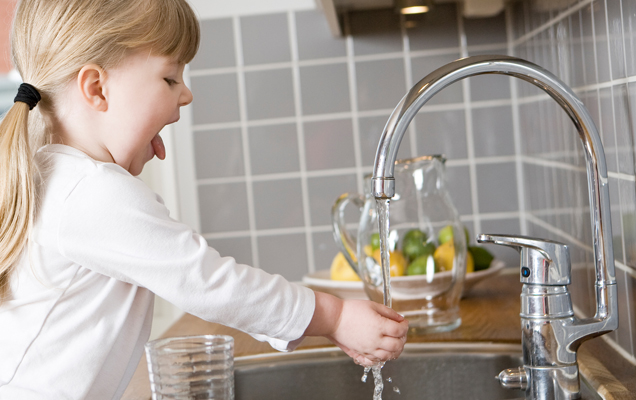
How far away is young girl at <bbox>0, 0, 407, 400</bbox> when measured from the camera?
0.68 metres

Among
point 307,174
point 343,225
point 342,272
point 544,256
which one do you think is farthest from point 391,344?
point 307,174

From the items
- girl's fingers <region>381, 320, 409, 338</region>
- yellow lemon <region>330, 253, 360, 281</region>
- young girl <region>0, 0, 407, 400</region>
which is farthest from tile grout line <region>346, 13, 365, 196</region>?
girl's fingers <region>381, 320, 409, 338</region>

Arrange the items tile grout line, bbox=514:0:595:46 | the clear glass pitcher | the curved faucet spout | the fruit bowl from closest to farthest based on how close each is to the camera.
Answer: the curved faucet spout
tile grout line, bbox=514:0:595:46
the clear glass pitcher
the fruit bowl

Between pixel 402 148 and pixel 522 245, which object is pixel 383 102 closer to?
pixel 402 148

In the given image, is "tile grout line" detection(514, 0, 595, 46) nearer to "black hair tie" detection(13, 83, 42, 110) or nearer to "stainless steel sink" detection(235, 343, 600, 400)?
"stainless steel sink" detection(235, 343, 600, 400)

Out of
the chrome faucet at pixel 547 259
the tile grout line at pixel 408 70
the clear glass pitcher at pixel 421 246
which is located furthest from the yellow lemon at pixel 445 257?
the tile grout line at pixel 408 70

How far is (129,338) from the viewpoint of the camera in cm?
77

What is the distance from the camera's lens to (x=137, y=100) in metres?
0.76

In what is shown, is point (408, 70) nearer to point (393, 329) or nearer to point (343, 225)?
point (343, 225)

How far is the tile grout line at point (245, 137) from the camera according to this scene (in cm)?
142

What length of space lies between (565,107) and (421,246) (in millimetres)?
412

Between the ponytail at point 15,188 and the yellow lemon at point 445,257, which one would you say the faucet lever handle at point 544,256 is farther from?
the ponytail at point 15,188

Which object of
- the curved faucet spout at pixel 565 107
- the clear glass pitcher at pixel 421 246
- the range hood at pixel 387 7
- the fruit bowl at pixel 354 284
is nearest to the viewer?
the curved faucet spout at pixel 565 107

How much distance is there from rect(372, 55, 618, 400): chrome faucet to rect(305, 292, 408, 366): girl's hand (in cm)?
13
